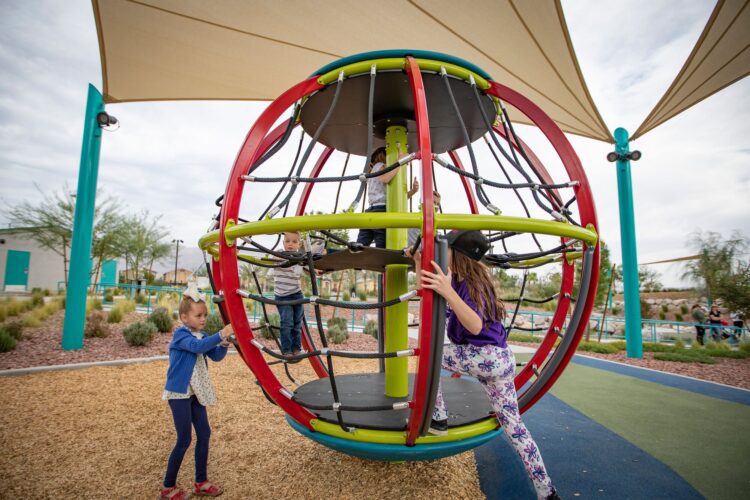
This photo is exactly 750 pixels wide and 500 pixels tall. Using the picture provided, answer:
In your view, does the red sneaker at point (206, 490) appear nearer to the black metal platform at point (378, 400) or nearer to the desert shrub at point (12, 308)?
the black metal platform at point (378, 400)

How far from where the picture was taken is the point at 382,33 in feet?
15.3

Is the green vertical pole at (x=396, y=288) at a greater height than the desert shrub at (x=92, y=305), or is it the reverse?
the green vertical pole at (x=396, y=288)

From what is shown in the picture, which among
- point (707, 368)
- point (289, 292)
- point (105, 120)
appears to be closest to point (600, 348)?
point (707, 368)

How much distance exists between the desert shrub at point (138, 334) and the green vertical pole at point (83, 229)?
23.5 inches

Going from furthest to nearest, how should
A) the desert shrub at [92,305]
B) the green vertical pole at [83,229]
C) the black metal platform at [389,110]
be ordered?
the desert shrub at [92,305] → the green vertical pole at [83,229] → the black metal platform at [389,110]

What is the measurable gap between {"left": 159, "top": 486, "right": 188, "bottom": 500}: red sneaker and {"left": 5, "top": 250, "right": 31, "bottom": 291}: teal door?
31.4 m

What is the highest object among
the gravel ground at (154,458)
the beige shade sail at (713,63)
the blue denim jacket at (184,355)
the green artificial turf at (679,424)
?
the beige shade sail at (713,63)

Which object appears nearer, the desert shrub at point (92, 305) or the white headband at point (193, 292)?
the white headband at point (193, 292)

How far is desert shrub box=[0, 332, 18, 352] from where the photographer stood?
5002 millimetres

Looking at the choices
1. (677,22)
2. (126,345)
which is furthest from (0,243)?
(677,22)

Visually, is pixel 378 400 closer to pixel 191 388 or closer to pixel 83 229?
pixel 191 388

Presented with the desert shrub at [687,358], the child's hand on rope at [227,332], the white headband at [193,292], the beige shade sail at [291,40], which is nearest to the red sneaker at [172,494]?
the child's hand on rope at [227,332]

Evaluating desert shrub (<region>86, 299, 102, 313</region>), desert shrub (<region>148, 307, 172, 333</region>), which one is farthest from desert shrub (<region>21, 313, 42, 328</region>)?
desert shrub (<region>148, 307, 172, 333</region>)

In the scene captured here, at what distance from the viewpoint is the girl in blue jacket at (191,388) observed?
77.8 inches
